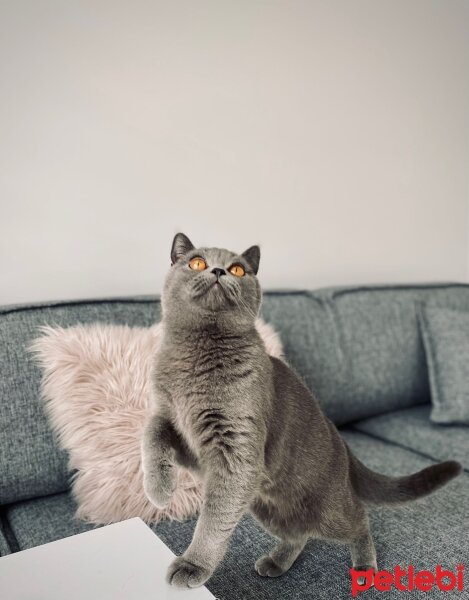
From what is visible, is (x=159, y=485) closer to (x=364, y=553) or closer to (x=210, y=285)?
(x=210, y=285)

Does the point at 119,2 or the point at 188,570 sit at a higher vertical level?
the point at 119,2

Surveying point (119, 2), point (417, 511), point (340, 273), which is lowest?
point (417, 511)

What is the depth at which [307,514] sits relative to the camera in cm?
71

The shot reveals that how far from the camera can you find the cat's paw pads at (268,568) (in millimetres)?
824

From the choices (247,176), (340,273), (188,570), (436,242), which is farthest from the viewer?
(436,242)

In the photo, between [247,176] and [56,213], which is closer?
[56,213]

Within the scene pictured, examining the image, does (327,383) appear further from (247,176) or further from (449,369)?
(247,176)

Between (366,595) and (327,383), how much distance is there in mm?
747

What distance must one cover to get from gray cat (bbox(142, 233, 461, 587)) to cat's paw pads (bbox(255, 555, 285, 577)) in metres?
0.10

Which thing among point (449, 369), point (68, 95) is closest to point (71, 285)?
point (68, 95)

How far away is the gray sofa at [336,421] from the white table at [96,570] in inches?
8.1

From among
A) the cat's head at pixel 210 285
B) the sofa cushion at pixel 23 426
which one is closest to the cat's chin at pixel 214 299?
the cat's head at pixel 210 285

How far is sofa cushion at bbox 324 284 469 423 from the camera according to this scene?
158cm

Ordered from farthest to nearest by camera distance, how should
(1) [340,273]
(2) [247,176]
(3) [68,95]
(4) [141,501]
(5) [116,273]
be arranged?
(1) [340,273] → (2) [247,176] → (5) [116,273] → (3) [68,95] → (4) [141,501]
